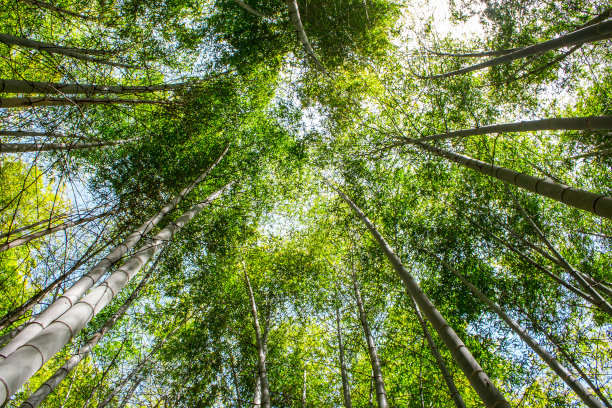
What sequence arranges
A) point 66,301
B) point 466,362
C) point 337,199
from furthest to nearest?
point 337,199 < point 66,301 < point 466,362

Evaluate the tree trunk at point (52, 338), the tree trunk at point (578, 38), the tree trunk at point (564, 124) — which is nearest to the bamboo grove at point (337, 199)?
the tree trunk at point (564, 124)

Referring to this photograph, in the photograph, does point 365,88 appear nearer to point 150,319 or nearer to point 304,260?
point 304,260

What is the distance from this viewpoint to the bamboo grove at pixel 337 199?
470 cm

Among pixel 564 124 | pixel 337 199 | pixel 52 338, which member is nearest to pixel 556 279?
pixel 564 124

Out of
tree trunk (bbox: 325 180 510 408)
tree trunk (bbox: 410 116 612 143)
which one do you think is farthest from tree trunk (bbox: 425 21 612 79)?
tree trunk (bbox: 325 180 510 408)

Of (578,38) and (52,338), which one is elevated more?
(578,38)

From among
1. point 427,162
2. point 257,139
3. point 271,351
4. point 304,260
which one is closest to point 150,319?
point 271,351

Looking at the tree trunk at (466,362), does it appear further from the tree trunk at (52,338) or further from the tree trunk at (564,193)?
the tree trunk at (52,338)

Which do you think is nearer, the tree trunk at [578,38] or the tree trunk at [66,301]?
the tree trunk at [66,301]

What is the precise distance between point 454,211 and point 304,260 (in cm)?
339

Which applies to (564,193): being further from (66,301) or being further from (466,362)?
(66,301)

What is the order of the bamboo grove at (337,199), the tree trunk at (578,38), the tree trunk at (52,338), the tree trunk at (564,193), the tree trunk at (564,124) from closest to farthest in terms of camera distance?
1. the tree trunk at (52,338)
2. the tree trunk at (564,193)
3. the tree trunk at (564,124)
4. the tree trunk at (578,38)
5. the bamboo grove at (337,199)

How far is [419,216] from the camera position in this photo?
5.77 meters

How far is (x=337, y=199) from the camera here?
259 inches
